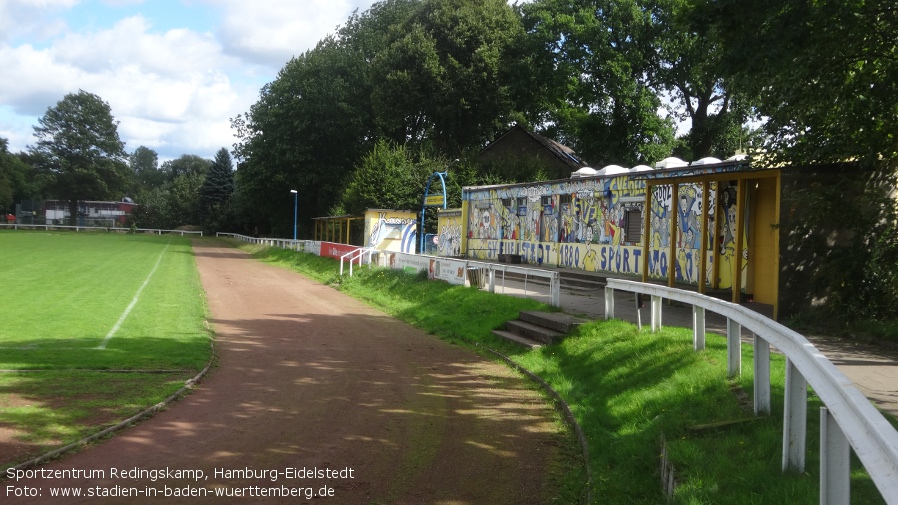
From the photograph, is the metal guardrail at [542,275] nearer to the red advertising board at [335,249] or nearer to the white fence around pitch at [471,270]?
the white fence around pitch at [471,270]

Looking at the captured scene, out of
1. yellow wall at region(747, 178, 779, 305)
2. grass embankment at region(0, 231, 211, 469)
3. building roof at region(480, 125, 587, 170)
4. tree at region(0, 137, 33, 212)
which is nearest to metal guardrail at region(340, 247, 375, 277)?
grass embankment at region(0, 231, 211, 469)

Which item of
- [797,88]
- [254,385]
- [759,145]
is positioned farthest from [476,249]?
[254,385]

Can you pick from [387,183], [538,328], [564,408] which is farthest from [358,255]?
[564,408]

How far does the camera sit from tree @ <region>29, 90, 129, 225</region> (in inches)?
3688

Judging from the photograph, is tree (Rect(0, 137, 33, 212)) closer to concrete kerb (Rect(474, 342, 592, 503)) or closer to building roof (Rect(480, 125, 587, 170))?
building roof (Rect(480, 125, 587, 170))

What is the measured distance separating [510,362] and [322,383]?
3518 millimetres

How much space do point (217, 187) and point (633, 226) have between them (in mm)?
82118

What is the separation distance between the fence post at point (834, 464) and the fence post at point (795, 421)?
3.95ft

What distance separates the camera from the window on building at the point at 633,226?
22.8m

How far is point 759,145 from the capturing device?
15.4 m

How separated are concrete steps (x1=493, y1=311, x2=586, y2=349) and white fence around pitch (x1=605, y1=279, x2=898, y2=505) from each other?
632cm

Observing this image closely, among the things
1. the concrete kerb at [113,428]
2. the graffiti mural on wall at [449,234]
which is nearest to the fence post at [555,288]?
the concrete kerb at [113,428]

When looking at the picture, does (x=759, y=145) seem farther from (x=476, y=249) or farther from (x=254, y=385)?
(x=476, y=249)

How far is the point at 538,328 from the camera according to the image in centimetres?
1410
